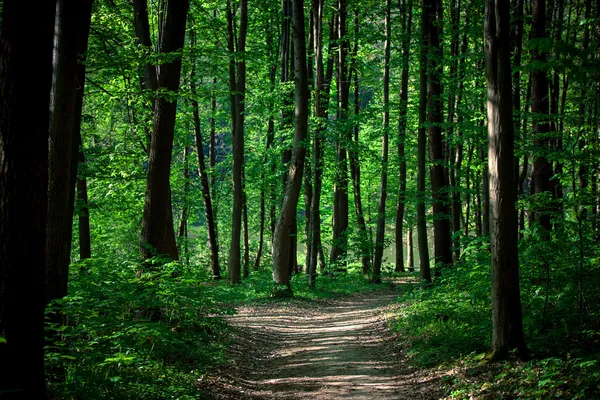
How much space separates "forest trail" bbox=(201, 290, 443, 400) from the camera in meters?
6.60

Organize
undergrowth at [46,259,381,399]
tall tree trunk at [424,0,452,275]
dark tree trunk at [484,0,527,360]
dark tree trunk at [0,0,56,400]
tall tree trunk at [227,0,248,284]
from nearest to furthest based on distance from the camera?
dark tree trunk at [0,0,56,400], undergrowth at [46,259,381,399], dark tree trunk at [484,0,527,360], tall tree trunk at [424,0,452,275], tall tree trunk at [227,0,248,284]

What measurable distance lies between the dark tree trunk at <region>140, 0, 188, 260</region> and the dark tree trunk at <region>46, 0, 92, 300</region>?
5.95 feet

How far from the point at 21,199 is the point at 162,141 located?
5.62 metres

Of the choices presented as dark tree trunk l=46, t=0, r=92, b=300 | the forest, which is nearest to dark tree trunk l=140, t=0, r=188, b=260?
the forest

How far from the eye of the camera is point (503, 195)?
6.41 metres

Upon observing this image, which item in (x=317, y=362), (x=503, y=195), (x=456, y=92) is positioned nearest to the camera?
(x=503, y=195)

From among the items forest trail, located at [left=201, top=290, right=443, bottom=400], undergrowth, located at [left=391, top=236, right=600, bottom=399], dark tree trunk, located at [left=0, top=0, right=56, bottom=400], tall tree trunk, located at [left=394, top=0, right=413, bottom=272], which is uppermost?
tall tree trunk, located at [left=394, top=0, right=413, bottom=272]

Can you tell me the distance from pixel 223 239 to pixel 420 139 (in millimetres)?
23160

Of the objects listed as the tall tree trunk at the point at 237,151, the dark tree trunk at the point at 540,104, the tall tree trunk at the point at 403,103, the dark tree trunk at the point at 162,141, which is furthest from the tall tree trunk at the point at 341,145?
the dark tree trunk at the point at 162,141

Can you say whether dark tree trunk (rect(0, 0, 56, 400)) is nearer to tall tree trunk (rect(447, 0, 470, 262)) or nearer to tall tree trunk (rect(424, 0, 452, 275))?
tall tree trunk (rect(447, 0, 470, 262))

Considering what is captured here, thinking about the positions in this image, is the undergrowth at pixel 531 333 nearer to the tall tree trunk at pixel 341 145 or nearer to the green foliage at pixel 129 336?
the green foliage at pixel 129 336

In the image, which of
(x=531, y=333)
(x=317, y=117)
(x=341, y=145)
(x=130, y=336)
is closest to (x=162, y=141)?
(x=130, y=336)

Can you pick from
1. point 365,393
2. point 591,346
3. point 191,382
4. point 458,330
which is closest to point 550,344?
point 591,346

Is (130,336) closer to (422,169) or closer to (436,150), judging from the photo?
(422,169)
